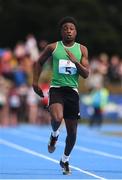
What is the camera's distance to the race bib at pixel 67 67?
14742mm

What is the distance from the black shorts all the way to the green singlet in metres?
0.09

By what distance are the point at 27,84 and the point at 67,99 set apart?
819 inches

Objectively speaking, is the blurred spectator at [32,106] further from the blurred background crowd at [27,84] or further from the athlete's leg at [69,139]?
the athlete's leg at [69,139]

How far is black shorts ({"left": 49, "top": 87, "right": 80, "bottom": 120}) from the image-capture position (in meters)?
14.9

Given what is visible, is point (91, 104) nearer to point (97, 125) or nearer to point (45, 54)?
point (97, 125)

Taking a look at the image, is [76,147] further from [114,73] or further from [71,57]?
[114,73]

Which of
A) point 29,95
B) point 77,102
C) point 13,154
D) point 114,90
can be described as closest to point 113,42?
point 114,90

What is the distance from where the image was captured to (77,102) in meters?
15.0

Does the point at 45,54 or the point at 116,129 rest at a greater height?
the point at 45,54

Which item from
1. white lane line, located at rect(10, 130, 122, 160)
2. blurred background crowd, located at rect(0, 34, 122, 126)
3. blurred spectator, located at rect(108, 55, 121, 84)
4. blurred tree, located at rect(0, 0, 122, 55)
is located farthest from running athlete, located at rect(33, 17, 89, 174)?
blurred tree, located at rect(0, 0, 122, 55)

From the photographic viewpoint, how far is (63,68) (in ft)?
48.5

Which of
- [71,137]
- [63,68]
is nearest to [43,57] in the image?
[63,68]

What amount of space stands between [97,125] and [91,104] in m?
3.53

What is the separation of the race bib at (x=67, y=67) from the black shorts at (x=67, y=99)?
271mm
